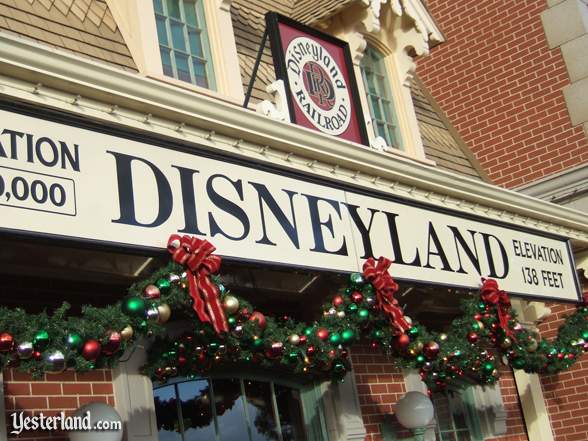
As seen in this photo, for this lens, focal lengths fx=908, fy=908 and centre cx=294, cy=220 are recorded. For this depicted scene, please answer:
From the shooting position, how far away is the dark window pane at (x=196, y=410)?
689 centimetres

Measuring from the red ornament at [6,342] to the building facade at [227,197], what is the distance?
0.52m

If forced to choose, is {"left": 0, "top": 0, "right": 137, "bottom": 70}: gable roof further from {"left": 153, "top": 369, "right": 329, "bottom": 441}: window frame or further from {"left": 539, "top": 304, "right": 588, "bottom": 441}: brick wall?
{"left": 539, "top": 304, "right": 588, "bottom": 441}: brick wall

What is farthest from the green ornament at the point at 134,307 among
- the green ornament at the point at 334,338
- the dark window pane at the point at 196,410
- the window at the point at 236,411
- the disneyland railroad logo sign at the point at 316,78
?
the disneyland railroad logo sign at the point at 316,78

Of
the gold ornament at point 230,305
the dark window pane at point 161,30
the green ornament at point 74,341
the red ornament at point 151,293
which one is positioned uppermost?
the dark window pane at point 161,30

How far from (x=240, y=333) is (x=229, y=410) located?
2.09m

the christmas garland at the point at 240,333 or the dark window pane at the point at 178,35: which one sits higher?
the dark window pane at the point at 178,35

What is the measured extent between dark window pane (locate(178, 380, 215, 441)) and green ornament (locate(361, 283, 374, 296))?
5.24 ft

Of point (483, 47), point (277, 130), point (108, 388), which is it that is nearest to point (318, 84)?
point (277, 130)

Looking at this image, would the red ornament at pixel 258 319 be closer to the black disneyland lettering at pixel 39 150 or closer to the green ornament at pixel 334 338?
the green ornament at pixel 334 338

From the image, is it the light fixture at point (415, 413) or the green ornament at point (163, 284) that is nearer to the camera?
the green ornament at point (163, 284)

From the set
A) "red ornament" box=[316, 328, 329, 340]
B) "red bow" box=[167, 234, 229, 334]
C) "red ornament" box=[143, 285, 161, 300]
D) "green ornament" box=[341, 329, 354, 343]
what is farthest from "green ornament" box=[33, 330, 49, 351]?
"green ornament" box=[341, 329, 354, 343]

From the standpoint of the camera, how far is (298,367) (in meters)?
5.96

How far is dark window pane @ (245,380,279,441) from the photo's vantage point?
737cm

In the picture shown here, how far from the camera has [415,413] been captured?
757 centimetres
